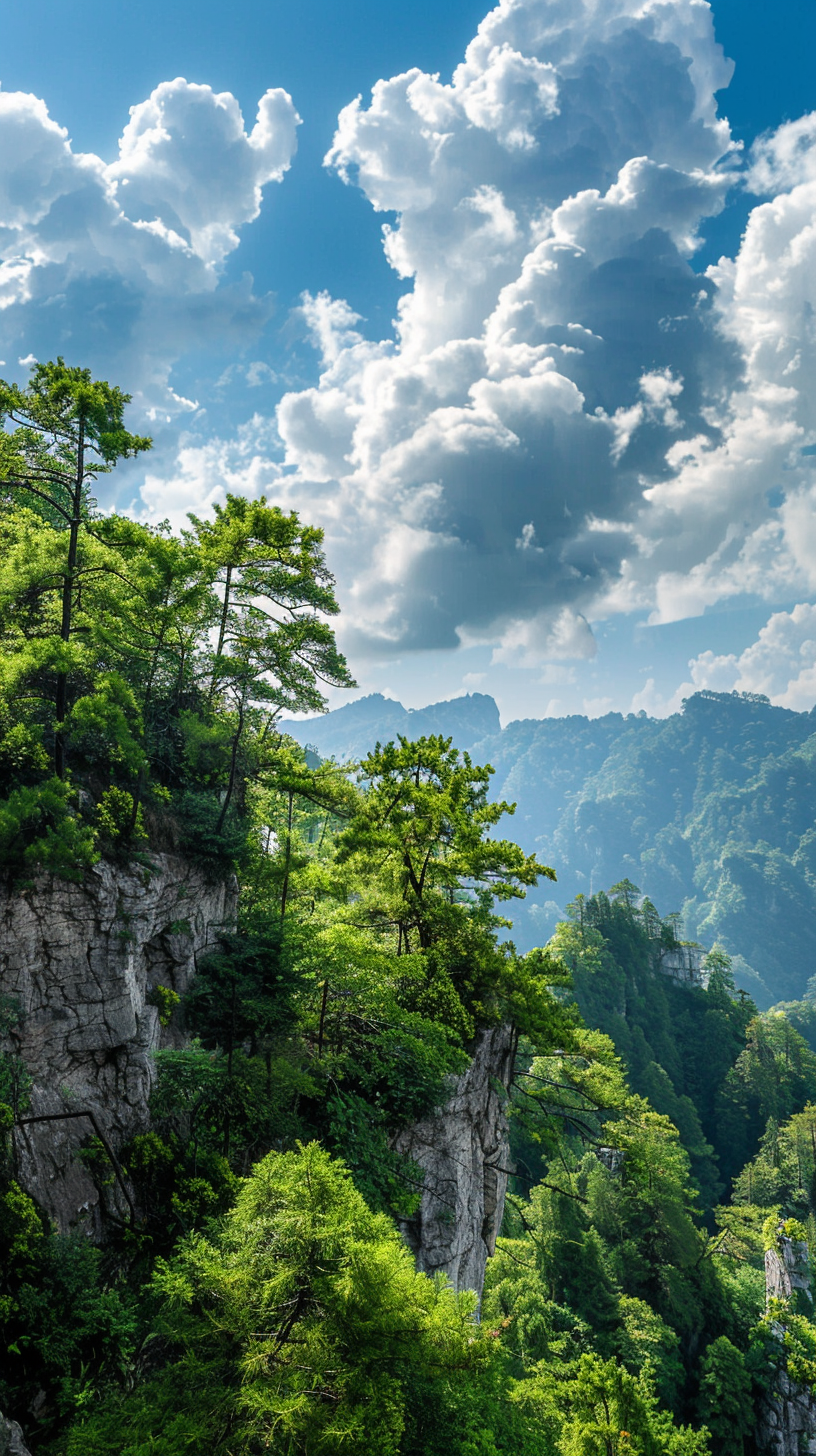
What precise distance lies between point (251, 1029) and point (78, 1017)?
395 cm

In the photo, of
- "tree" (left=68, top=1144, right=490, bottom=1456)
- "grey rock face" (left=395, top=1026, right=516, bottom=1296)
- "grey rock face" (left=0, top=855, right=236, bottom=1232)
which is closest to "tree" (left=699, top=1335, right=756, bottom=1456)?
"grey rock face" (left=395, top=1026, right=516, bottom=1296)

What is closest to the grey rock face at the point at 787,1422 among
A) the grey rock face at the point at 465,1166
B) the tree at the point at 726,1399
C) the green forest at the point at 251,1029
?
the tree at the point at 726,1399

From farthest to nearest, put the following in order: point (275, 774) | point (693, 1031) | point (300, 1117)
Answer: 1. point (693, 1031)
2. point (275, 774)
3. point (300, 1117)

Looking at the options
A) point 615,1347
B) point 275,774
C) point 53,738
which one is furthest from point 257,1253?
point 615,1347

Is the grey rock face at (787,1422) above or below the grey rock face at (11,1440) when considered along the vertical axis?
below

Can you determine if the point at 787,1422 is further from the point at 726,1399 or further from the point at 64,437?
the point at 64,437

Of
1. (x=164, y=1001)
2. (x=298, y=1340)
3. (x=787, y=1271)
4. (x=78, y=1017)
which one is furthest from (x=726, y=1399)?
(x=298, y=1340)

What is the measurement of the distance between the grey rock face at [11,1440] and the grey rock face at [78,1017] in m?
2.46

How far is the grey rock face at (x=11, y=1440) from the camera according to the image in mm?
6410

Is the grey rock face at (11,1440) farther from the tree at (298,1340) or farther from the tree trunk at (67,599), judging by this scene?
the tree trunk at (67,599)

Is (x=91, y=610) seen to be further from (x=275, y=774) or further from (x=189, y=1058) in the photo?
(x=189, y=1058)

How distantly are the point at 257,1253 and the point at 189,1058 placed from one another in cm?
552

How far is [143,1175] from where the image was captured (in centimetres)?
1062

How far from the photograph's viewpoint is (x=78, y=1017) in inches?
421
